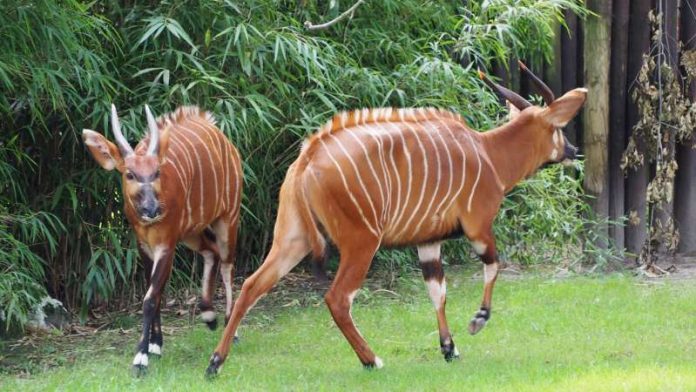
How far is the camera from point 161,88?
7.79 metres

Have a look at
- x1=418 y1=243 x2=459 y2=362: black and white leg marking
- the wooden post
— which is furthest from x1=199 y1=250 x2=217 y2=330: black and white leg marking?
the wooden post

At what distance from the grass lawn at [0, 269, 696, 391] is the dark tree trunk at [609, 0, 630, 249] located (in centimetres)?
83

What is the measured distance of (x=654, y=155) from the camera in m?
9.42

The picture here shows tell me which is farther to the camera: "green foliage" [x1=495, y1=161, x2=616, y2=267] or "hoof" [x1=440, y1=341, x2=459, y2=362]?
"green foliage" [x1=495, y1=161, x2=616, y2=267]

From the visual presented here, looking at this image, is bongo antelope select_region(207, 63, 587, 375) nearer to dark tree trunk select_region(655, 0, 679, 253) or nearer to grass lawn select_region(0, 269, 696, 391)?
grass lawn select_region(0, 269, 696, 391)

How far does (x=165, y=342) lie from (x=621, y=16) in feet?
14.8

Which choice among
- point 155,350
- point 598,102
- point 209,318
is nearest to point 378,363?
point 155,350

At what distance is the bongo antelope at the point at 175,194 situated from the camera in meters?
6.44

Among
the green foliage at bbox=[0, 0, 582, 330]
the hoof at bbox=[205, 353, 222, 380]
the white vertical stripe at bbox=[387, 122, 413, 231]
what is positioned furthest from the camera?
the green foliage at bbox=[0, 0, 582, 330]

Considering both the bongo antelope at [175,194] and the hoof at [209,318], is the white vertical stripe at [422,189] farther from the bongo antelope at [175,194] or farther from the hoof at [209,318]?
the hoof at [209,318]

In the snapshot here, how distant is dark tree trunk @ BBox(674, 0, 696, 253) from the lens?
9562 mm

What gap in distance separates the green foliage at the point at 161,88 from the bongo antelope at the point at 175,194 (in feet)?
1.30

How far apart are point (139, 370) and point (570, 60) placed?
501cm

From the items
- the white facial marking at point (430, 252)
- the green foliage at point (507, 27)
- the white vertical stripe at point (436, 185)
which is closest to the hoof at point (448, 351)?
the white facial marking at point (430, 252)
